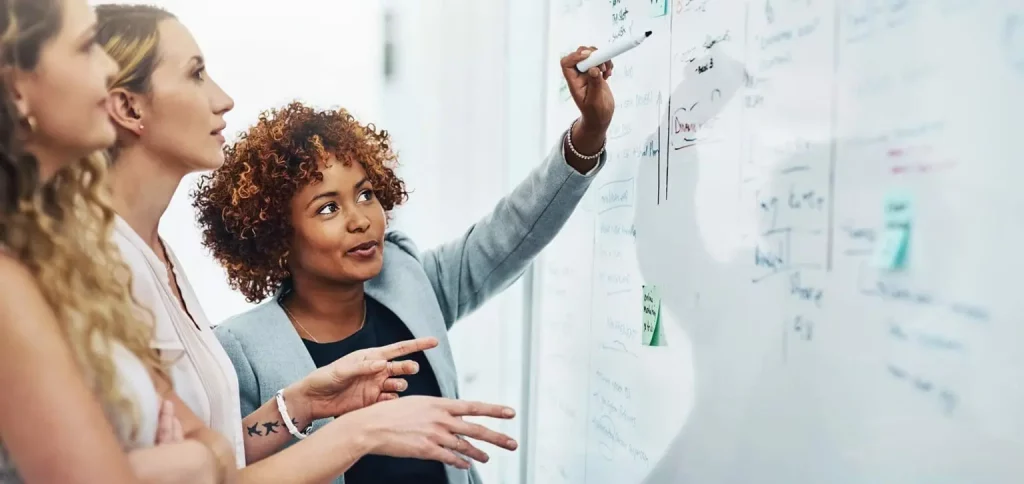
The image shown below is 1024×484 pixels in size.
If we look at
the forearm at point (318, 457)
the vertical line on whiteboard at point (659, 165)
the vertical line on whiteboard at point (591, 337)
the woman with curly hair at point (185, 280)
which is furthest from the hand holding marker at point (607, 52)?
the forearm at point (318, 457)

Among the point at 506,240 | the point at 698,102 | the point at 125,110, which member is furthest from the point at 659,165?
the point at 125,110

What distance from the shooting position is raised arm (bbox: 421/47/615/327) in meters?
0.90

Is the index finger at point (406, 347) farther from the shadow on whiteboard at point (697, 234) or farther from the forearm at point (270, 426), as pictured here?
the shadow on whiteboard at point (697, 234)

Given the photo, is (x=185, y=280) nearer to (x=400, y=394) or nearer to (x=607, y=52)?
(x=400, y=394)

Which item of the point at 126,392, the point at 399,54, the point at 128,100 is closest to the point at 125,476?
the point at 126,392

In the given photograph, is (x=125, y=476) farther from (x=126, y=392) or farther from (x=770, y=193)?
(x=770, y=193)

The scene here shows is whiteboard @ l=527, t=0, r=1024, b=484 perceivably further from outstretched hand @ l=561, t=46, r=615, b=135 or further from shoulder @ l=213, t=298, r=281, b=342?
shoulder @ l=213, t=298, r=281, b=342

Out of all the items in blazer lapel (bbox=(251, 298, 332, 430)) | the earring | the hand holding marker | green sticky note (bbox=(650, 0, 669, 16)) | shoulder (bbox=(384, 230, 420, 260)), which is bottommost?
blazer lapel (bbox=(251, 298, 332, 430))

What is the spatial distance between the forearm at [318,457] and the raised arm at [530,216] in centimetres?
38

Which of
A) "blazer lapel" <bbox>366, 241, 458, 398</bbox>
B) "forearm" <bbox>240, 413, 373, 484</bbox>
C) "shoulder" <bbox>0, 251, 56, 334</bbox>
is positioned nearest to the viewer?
"shoulder" <bbox>0, 251, 56, 334</bbox>

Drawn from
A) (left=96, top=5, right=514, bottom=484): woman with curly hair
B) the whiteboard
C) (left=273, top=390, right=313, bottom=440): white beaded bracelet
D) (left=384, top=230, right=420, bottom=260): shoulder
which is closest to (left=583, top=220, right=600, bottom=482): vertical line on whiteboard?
→ the whiteboard

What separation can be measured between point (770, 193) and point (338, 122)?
53 centimetres

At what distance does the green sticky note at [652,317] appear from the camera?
2.90 ft

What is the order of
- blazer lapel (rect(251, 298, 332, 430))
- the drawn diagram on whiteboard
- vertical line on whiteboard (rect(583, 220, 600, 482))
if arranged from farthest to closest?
vertical line on whiteboard (rect(583, 220, 600, 482))
blazer lapel (rect(251, 298, 332, 430))
the drawn diagram on whiteboard
